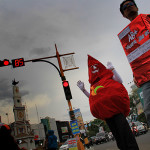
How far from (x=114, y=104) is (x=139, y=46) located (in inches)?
34.3

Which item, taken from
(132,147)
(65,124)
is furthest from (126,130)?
(65,124)

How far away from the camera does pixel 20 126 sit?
176 feet

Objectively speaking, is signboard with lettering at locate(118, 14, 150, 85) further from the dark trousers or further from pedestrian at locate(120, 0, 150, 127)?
the dark trousers

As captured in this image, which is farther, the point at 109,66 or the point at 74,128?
the point at 74,128

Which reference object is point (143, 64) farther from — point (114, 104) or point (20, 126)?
point (20, 126)

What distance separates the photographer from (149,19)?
2.38m

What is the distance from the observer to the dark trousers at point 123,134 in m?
2.39

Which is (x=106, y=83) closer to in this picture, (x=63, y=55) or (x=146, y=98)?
(x=146, y=98)

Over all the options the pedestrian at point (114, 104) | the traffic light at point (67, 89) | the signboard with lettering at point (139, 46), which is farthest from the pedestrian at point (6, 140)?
the traffic light at point (67, 89)

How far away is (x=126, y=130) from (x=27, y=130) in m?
57.1

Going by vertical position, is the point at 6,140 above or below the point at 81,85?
below

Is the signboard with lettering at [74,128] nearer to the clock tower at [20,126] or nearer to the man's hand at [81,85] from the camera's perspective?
the man's hand at [81,85]

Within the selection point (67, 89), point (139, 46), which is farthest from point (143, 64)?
point (67, 89)

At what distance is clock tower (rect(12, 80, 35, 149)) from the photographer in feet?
170
